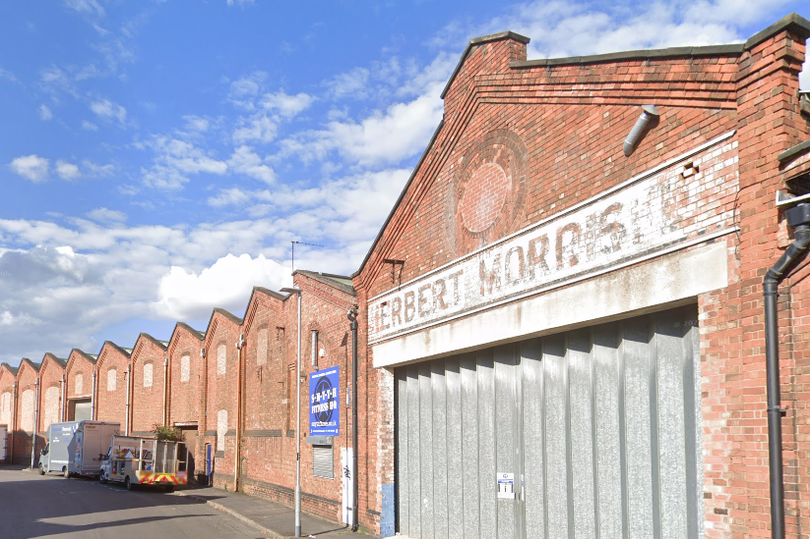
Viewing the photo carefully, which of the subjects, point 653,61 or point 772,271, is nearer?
point 772,271

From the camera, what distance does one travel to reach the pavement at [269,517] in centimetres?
1708

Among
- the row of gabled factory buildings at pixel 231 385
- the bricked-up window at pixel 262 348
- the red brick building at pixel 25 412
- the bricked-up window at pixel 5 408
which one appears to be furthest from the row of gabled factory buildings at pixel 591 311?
the bricked-up window at pixel 5 408

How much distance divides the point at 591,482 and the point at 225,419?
22365 mm

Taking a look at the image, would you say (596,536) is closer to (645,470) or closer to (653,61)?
(645,470)

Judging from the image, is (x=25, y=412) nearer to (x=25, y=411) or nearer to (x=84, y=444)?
(x=25, y=411)

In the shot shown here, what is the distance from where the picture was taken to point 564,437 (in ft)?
35.3

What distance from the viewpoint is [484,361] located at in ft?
42.7

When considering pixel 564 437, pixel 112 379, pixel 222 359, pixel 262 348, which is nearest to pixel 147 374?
pixel 112 379

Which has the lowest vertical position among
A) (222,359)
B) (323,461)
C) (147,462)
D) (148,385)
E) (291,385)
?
(147,462)

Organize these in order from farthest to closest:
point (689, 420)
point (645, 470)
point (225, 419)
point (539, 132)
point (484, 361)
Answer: point (225, 419) < point (484, 361) < point (539, 132) < point (645, 470) < point (689, 420)

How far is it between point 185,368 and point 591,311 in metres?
28.7

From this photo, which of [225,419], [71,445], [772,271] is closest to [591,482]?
[772,271]

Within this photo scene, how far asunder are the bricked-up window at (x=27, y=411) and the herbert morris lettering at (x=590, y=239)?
158ft

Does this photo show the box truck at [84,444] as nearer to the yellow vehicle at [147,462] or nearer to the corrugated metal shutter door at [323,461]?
the yellow vehicle at [147,462]
